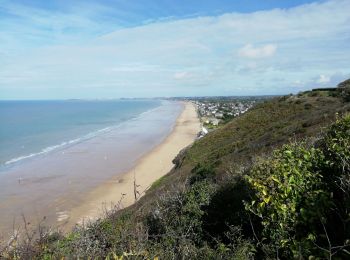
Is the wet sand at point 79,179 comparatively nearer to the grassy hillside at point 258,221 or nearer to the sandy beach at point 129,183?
the sandy beach at point 129,183

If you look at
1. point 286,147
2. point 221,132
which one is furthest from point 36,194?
point 286,147

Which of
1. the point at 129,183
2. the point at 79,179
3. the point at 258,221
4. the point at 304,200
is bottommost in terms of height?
the point at 129,183

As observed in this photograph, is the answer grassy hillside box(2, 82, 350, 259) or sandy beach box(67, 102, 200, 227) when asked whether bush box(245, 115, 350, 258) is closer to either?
grassy hillside box(2, 82, 350, 259)

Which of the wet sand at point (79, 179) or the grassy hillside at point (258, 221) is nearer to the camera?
the grassy hillside at point (258, 221)

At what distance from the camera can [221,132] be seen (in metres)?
36.4

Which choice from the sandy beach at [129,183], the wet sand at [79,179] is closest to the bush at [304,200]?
the sandy beach at [129,183]

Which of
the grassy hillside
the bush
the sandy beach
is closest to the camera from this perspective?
the grassy hillside

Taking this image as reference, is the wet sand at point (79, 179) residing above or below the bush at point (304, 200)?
below

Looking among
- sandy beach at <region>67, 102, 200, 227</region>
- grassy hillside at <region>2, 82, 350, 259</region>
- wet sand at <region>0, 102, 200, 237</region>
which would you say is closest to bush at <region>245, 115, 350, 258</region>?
grassy hillside at <region>2, 82, 350, 259</region>

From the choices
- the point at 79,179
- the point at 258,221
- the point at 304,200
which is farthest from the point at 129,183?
the point at 304,200

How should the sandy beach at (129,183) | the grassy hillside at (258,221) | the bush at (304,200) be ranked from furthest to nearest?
the sandy beach at (129,183) → the bush at (304,200) → the grassy hillside at (258,221)

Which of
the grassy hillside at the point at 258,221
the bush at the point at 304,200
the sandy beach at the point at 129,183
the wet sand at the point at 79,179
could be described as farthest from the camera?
the sandy beach at the point at 129,183

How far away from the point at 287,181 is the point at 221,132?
3064cm

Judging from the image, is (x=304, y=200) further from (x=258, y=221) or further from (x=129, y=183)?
(x=129, y=183)
